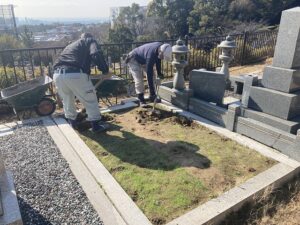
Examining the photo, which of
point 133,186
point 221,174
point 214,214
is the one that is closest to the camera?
point 214,214

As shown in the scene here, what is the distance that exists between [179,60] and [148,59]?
0.75m

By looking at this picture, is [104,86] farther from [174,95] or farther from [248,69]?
[248,69]

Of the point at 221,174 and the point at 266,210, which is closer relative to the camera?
the point at 266,210

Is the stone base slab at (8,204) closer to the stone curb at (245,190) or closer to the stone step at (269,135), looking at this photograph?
the stone curb at (245,190)

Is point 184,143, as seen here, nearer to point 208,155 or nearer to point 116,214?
point 208,155

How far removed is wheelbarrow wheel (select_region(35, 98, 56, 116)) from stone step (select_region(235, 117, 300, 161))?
345 cm

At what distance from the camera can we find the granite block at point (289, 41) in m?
3.95

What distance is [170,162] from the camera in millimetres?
3850

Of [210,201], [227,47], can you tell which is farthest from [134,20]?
[210,201]

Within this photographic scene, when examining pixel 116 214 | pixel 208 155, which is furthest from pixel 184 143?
pixel 116 214

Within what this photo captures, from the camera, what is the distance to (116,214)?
9.40 feet

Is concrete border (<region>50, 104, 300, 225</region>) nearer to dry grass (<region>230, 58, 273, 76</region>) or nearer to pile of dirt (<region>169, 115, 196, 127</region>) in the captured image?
pile of dirt (<region>169, 115, 196, 127</region>)

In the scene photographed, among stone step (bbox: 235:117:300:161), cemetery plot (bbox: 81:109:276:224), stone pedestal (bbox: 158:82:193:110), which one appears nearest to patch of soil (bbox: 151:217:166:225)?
cemetery plot (bbox: 81:109:276:224)

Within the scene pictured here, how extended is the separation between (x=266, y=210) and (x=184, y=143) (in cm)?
163
